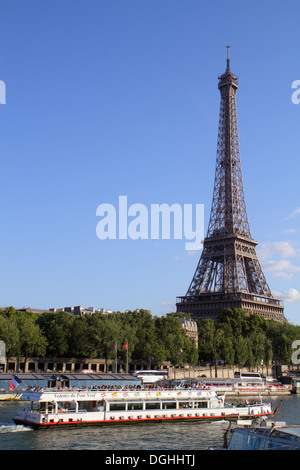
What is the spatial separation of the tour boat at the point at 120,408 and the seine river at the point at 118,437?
1.06 m

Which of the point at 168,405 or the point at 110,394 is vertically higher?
the point at 110,394

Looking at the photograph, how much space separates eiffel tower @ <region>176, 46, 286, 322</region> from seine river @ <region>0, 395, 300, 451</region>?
88.2m

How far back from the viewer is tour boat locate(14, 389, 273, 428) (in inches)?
1715

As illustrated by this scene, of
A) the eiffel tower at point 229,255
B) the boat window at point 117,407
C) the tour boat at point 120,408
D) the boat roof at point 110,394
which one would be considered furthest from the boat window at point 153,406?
the eiffel tower at point 229,255

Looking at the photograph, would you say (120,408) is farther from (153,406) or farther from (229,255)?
(229,255)

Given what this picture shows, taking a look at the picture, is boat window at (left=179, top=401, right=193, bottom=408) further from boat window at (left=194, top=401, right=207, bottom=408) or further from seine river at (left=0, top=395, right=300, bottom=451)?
seine river at (left=0, top=395, right=300, bottom=451)

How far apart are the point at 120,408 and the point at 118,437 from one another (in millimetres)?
7862

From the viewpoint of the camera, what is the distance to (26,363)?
9269cm

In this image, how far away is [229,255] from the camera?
138 metres

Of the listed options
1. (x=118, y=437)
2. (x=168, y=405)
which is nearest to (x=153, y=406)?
(x=168, y=405)

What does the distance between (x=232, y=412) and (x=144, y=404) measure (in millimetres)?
9922

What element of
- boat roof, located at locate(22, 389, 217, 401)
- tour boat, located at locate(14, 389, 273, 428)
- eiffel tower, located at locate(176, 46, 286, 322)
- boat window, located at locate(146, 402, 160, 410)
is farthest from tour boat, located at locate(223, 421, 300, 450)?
eiffel tower, located at locate(176, 46, 286, 322)

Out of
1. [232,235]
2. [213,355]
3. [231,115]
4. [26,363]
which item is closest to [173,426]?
[26,363]
